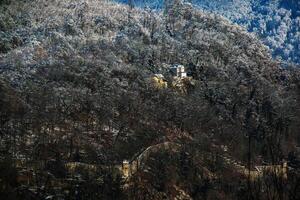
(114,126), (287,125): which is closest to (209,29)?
(287,125)

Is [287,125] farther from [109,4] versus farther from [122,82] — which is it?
[109,4]

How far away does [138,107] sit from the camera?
120 metres

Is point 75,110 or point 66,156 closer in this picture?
point 66,156

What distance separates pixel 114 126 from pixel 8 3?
6629cm

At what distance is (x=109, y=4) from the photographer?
626ft

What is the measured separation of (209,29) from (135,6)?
36.8 m

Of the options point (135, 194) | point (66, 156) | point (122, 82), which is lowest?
point (135, 194)

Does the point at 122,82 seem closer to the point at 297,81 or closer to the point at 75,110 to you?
the point at 75,110

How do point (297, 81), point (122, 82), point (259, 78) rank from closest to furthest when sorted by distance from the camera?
point (122, 82) < point (259, 78) < point (297, 81)

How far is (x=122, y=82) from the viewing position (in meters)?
129

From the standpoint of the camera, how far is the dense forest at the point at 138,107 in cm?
9169

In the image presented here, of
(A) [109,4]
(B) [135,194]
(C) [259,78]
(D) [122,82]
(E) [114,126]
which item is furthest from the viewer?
(A) [109,4]

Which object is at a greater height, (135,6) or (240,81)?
(135,6)

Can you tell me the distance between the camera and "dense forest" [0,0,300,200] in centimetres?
9169
